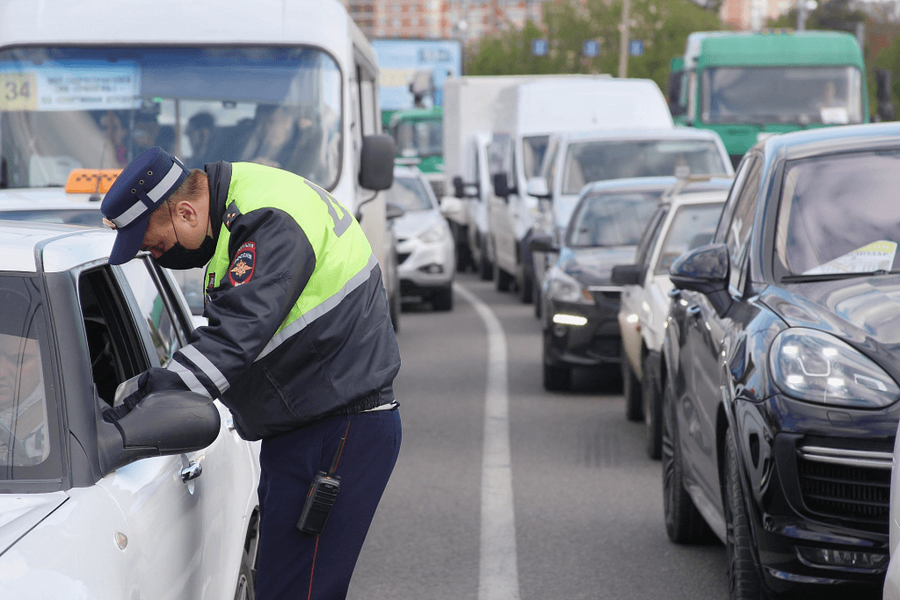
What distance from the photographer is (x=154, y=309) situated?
13.9 ft

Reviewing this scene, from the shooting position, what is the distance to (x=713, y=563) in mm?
6023

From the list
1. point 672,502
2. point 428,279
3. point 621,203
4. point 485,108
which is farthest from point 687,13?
point 672,502

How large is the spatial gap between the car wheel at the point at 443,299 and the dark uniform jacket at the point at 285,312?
14.1 meters

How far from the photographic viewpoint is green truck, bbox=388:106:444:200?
3441cm

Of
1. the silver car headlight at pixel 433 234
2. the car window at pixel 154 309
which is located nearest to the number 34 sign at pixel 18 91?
the car window at pixel 154 309

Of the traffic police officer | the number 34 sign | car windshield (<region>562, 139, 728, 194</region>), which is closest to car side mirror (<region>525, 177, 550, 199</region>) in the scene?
car windshield (<region>562, 139, 728, 194</region>)

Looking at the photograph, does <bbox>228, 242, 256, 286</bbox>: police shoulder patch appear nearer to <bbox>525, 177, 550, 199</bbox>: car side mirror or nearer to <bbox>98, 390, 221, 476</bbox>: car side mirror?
<bbox>98, 390, 221, 476</bbox>: car side mirror

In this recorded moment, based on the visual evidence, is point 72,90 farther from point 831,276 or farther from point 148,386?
point 148,386

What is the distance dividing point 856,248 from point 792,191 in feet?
1.23

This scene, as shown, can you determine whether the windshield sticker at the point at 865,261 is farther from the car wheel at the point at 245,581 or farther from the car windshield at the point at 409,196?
the car windshield at the point at 409,196

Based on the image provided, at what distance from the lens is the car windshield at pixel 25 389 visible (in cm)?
303

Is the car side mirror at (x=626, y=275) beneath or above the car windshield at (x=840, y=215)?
beneath

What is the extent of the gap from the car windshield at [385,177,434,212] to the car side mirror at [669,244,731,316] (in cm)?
1284

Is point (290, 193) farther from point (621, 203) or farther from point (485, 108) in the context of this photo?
point (485, 108)
